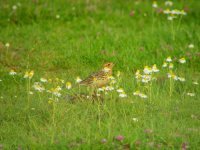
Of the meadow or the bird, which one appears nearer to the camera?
the meadow

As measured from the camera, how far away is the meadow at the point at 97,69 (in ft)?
27.0

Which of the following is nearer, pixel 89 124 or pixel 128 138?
pixel 128 138

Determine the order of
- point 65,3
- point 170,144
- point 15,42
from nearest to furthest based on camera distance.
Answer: point 170,144 < point 15,42 < point 65,3

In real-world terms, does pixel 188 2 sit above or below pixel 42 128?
above

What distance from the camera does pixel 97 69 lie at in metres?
12.0

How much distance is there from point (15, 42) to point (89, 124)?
205 inches

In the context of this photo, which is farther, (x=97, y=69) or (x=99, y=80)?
(x=97, y=69)

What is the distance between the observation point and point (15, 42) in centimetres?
1328

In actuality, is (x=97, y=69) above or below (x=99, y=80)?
above

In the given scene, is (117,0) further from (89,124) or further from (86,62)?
(89,124)

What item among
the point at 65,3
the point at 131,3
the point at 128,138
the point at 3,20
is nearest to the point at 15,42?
the point at 3,20

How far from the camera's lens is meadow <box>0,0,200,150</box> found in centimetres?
824

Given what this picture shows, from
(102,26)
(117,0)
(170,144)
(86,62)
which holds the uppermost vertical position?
(117,0)

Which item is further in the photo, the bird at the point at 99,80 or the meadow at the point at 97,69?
the bird at the point at 99,80
